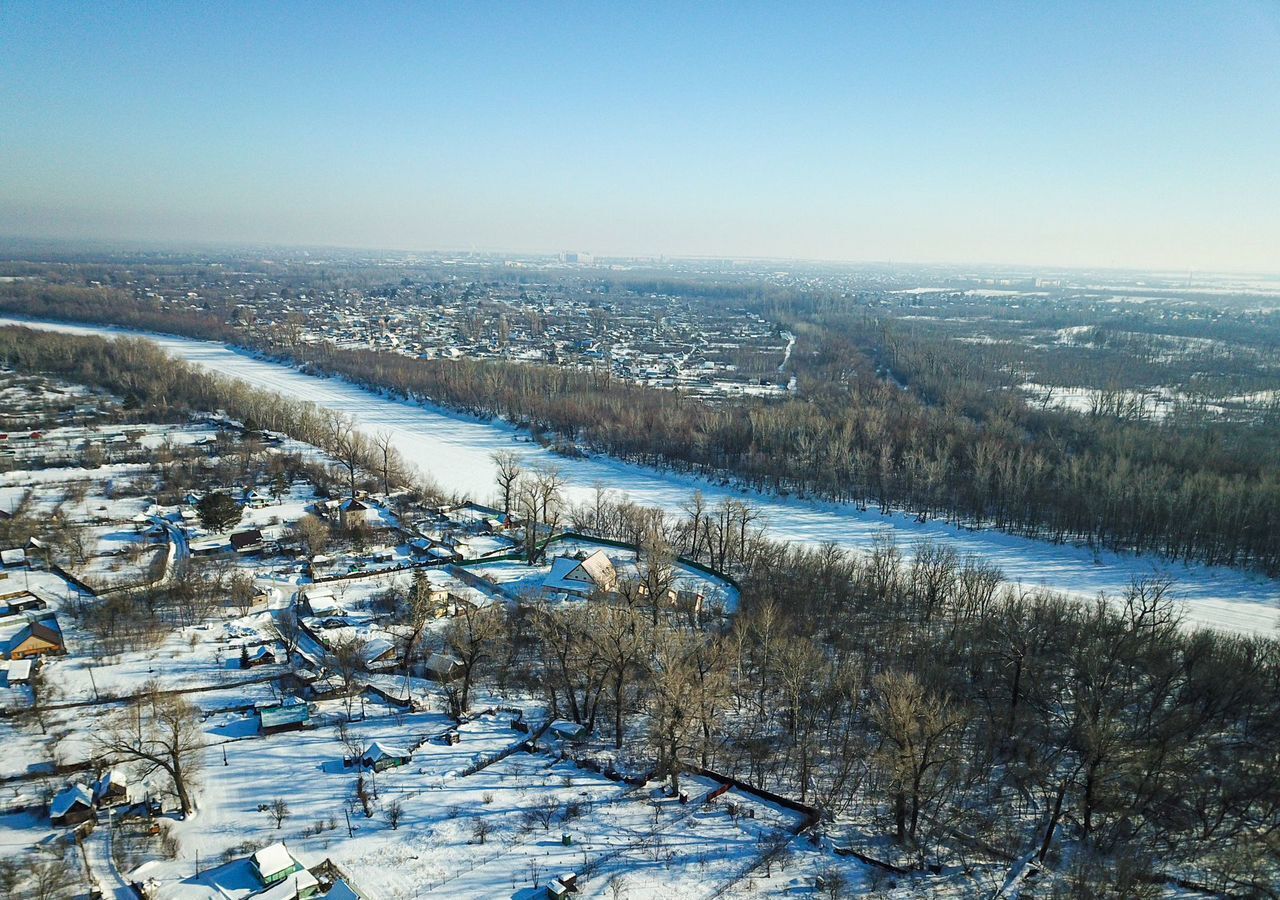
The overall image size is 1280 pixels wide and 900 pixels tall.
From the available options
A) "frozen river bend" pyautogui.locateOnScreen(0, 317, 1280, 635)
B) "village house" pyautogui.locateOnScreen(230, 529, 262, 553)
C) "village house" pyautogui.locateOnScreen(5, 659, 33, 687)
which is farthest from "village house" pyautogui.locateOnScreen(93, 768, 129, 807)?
"frozen river bend" pyautogui.locateOnScreen(0, 317, 1280, 635)

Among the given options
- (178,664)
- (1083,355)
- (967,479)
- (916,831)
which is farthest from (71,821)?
(1083,355)

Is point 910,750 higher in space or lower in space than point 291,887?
higher

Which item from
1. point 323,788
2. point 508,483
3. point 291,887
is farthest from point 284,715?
point 508,483

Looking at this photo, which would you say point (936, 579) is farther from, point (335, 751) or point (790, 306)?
point (790, 306)

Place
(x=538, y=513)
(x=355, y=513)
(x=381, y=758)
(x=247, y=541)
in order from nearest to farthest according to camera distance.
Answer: (x=381, y=758), (x=247, y=541), (x=355, y=513), (x=538, y=513)

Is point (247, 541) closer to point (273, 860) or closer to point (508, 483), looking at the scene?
point (508, 483)

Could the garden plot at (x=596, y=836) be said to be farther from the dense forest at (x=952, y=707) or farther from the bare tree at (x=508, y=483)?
the bare tree at (x=508, y=483)

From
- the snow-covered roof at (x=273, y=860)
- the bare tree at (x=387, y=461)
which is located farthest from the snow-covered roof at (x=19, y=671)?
the bare tree at (x=387, y=461)

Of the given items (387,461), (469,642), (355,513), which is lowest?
(355,513)
